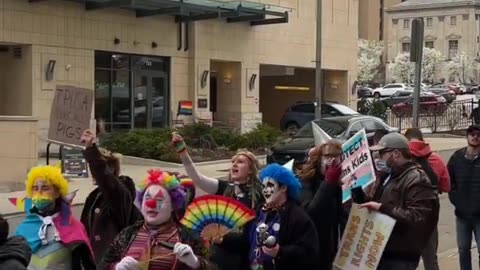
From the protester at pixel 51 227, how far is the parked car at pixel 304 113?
95.4ft

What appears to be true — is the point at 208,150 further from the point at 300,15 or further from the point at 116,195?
the point at 116,195

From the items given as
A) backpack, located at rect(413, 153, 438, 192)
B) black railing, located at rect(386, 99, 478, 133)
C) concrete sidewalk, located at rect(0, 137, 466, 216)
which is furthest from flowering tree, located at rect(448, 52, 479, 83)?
backpack, located at rect(413, 153, 438, 192)

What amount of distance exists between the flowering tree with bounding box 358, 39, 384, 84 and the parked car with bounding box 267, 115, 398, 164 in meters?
96.3

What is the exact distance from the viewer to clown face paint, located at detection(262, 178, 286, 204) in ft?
16.6

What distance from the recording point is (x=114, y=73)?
30.0m

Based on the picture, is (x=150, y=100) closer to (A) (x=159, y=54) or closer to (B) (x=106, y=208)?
(A) (x=159, y=54)

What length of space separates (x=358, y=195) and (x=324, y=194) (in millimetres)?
380

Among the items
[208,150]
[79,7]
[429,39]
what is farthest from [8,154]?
[429,39]

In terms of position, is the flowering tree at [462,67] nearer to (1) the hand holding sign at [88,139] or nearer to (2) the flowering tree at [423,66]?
(2) the flowering tree at [423,66]

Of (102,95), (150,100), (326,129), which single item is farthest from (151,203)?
(150,100)

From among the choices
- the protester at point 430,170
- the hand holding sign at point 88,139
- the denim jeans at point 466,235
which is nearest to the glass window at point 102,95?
the protester at point 430,170

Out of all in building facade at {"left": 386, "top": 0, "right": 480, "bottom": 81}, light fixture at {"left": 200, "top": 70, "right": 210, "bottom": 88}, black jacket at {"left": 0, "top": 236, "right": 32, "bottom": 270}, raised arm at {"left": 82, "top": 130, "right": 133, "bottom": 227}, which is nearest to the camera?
black jacket at {"left": 0, "top": 236, "right": 32, "bottom": 270}

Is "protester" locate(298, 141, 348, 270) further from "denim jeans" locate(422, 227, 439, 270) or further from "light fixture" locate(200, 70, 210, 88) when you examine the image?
"light fixture" locate(200, 70, 210, 88)

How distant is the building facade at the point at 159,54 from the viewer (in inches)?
1038
